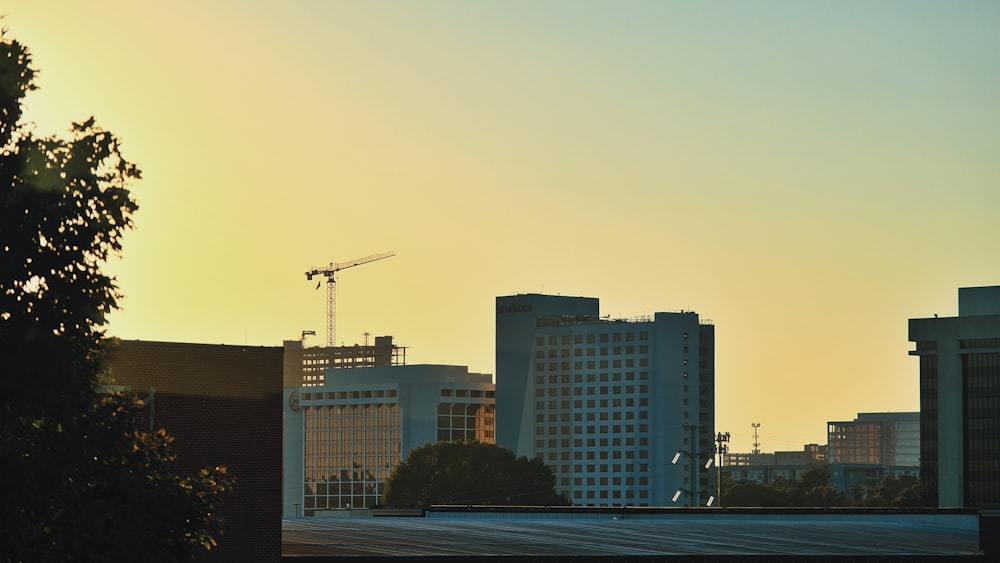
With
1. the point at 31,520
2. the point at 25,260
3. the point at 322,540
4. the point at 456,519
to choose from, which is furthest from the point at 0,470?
the point at 456,519

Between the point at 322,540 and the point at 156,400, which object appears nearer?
the point at 156,400

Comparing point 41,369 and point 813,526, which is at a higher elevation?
point 41,369

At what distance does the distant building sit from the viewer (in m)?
59.9

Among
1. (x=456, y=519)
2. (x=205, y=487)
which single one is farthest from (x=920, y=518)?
(x=205, y=487)

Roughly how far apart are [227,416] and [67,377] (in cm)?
2528

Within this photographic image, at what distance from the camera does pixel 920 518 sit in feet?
339

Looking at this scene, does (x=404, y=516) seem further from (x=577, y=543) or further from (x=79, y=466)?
(x=79, y=466)

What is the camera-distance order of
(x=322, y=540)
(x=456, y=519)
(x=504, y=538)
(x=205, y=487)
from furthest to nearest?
1. (x=456, y=519)
2. (x=504, y=538)
3. (x=322, y=540)
4. (x=205, y=487)

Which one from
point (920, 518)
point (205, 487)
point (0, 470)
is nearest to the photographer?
point (0, 470)

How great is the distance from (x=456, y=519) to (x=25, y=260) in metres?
62.0

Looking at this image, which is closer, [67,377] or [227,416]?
[67,377]

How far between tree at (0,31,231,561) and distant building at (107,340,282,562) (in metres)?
21.2

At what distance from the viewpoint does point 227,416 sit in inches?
2410

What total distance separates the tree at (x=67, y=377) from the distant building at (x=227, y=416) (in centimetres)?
2117
